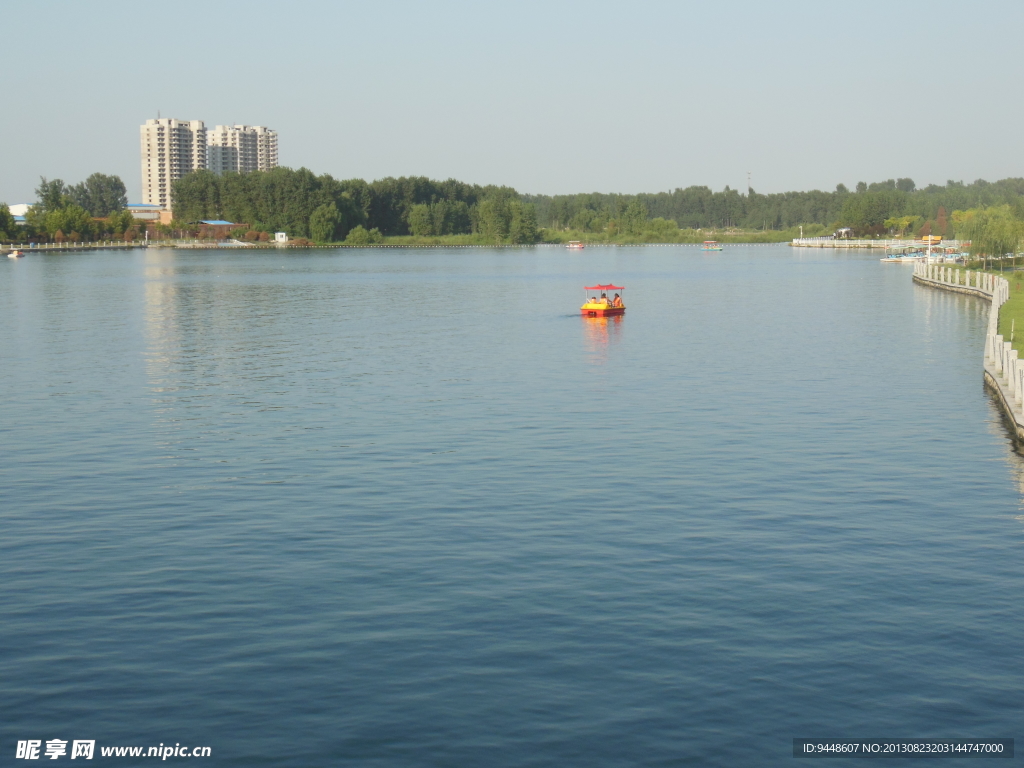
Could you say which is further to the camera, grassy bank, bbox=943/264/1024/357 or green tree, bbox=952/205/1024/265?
green tree, bbox=952/205/1024/265

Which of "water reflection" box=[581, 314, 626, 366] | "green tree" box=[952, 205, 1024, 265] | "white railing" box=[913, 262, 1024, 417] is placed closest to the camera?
"white railing" box=[913, 262, 1024, 417]

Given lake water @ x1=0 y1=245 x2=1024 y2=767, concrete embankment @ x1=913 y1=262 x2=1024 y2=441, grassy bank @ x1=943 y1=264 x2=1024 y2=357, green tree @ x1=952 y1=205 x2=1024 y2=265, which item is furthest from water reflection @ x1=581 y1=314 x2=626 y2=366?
green tree @ x1=952 y1=205 x2=1024 y2=265

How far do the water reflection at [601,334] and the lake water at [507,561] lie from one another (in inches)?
236

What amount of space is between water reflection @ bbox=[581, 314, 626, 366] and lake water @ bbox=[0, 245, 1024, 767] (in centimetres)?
599

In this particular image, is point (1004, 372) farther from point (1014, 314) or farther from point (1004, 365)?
point (1014, 314)

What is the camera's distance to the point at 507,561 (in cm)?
2014

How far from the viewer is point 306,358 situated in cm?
5172

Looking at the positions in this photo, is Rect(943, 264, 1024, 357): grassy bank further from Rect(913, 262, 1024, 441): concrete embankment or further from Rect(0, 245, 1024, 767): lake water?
Rect(0, 245, 1024, 767): lake water

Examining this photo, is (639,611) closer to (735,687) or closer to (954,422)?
(735,687)

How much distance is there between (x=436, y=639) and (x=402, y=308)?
6941cm

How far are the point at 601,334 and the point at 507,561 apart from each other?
44.4 m

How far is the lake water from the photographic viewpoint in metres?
14.0

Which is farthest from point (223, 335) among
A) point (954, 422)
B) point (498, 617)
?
point (498, 617)

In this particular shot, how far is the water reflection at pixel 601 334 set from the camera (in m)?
53.6
